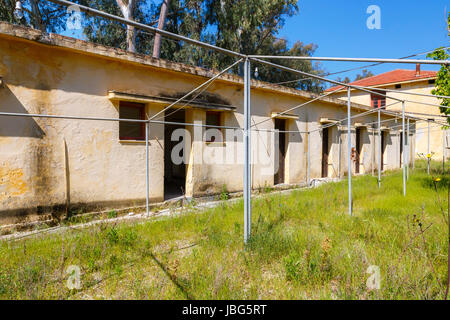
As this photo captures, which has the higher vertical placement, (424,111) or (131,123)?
(424,111)

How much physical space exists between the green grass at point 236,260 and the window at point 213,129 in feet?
9.21

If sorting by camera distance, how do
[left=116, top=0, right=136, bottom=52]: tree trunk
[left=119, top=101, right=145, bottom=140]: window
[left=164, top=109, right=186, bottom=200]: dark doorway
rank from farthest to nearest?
1. [left=116, top=0, right=136, bottom=52]: tree trunk
2. [left=164, top=109, right=186, bottom=200]: dark doorway
3. [left=119, top=101, right=145, bottom=140]: window

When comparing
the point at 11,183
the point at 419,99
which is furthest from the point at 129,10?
the point at 419,99

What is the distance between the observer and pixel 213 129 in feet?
22.7

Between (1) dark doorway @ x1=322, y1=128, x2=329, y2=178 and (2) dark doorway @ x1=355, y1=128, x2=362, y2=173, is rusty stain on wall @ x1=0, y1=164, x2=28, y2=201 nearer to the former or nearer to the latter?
(1) dark doorway @ x1=322, y1=128, x2=329, y2=178

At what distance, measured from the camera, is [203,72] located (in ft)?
20.7

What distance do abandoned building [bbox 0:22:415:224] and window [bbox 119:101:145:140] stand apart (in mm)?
21

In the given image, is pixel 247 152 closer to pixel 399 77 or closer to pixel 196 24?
pixel 196 24

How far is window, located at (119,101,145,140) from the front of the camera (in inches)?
218

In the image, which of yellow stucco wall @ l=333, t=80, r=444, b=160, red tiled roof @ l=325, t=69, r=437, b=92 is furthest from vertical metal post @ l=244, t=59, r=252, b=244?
yellow stucco wall @ l=333, t=80, r=444, b=160

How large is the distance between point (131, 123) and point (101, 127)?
0.75 m

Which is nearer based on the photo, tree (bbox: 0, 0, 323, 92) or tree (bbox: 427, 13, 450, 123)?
tree (bbox: 427, 13, 450, 123)
